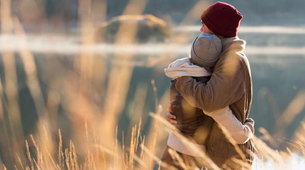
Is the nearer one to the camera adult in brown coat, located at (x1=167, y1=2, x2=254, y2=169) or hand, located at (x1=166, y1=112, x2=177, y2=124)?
adult in brown coat, located at (x1=167, y1=2, x2=254, y2=169)

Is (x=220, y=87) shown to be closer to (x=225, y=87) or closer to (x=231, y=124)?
(x=225, y=87)

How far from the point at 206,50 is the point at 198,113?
0.19 metres

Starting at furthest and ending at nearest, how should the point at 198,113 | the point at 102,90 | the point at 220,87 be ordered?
1. the point at 102,90
2. the point at 198,113
3. the point at 220,87

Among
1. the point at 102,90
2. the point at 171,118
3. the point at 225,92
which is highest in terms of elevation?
the point at 225,92

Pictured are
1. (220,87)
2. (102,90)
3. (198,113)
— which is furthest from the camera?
(102,90)

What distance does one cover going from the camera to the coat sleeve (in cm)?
122

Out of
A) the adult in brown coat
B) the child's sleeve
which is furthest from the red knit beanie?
the child's sleeve

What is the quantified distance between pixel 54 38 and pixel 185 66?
96.4ft

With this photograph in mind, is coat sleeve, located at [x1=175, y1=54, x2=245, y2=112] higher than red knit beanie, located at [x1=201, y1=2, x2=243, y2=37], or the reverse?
red knit beanie, located at [x1=201, y1=2, x2=243, y2=37]

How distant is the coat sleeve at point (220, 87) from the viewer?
1.22 m

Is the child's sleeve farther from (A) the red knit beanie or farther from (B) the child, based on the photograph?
(A) the red knit beanie

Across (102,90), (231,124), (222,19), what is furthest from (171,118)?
(102,90)

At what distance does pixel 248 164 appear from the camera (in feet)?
4.20

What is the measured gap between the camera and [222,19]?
50.7 inches
